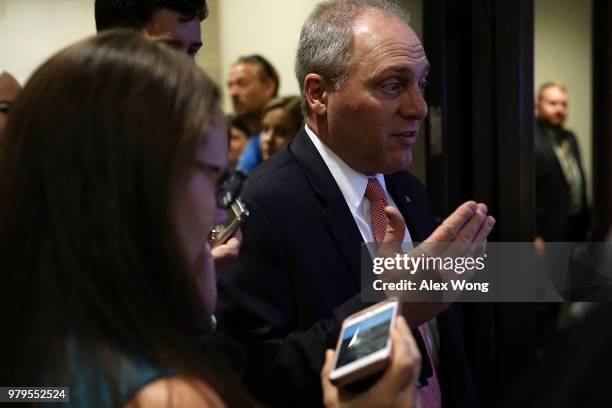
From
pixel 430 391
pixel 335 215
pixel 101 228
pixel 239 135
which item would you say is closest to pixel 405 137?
pixel 335 215

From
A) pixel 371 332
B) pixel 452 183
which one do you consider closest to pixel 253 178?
pixel 371 332

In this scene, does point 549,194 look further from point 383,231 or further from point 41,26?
point 383,231

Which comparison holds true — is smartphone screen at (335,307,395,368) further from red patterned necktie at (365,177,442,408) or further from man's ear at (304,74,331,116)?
man's ear at (304,74,331,116)

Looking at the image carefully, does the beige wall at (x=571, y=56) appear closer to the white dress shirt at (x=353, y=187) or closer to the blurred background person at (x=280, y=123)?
the blurred background person at (x=280, y=123)

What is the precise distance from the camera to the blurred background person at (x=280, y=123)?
3881mm

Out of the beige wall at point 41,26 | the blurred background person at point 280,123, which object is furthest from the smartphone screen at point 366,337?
the blurred background person at point 280,123

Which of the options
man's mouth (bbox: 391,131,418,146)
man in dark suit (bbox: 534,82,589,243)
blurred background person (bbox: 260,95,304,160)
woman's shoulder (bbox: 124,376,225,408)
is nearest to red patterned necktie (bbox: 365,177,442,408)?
man's mouth (bbox: 391,131,418,146)

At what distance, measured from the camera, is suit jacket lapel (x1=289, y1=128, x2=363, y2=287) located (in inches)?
73.6

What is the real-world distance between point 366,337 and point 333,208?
2.33ft

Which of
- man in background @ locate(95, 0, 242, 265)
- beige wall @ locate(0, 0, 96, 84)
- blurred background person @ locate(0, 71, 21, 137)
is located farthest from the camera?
beige wall @ locate(0, 0, 96, 84)

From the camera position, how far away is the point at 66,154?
39.2 inches

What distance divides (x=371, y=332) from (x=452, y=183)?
1.90 m

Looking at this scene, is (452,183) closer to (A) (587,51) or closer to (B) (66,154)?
(B) (66,154)

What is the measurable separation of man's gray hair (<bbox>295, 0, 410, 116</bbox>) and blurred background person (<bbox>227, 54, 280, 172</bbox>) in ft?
8.44
